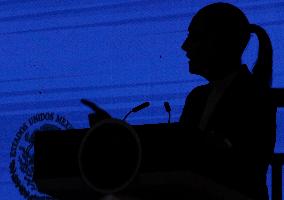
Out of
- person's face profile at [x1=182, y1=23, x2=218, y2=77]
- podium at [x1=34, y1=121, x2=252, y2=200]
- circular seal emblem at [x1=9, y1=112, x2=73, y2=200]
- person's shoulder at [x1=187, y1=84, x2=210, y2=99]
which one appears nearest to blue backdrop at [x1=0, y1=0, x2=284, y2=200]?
circular seal emblem at [x1=9, y1=112, x2=73, y2=200]

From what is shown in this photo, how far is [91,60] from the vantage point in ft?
6.17

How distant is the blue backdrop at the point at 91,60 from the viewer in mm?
1733

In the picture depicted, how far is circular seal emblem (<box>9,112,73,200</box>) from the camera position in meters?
1.84

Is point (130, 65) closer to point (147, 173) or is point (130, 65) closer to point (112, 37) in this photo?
point (112, 37)

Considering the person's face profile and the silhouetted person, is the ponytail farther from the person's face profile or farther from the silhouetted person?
the person's face profile

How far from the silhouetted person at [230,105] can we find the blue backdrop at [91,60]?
1.45ft

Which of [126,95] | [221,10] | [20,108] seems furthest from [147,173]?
[20,108]

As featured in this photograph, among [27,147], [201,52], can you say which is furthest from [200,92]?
[27,147]

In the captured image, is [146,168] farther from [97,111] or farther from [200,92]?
[200,92]

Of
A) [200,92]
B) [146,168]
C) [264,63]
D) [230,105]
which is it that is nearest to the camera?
[146,168]

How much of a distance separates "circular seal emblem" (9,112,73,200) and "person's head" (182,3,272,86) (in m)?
0.77

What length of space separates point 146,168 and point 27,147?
1245 millimetres

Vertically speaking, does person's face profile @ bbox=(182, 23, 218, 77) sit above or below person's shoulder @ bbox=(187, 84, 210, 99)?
above

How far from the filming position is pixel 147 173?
2.31ft
